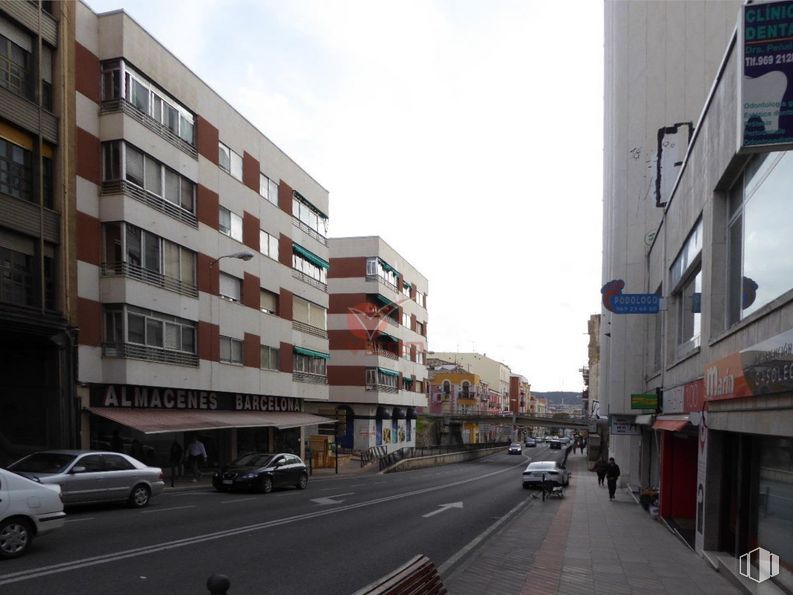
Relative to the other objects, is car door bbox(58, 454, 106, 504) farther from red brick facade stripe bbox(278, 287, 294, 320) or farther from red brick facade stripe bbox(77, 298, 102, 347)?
red brick facade stripe bbox(278, 287, 294, 320)

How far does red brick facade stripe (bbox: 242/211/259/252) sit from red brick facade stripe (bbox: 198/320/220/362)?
5.31 metres

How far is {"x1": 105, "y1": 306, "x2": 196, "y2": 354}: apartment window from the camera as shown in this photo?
79.6 ft

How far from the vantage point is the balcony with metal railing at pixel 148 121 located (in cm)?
2433

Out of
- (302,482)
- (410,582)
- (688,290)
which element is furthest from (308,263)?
(410,582)

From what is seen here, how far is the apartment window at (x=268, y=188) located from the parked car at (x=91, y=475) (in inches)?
841

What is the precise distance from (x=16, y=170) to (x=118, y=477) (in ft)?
35.7

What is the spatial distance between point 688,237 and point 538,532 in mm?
7795

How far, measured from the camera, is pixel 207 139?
100.0 ft

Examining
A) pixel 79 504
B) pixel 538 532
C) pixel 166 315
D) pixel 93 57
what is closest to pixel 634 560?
pixel 538 532

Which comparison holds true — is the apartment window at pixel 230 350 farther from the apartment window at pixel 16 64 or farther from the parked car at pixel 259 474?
the apartment window at pixel 16 64

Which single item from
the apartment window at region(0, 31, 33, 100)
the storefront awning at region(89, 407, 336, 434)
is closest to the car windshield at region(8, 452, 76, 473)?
the storefront awning at region(89, 407, 336, 434)

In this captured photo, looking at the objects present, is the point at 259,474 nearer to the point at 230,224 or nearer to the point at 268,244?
the point at 230,224

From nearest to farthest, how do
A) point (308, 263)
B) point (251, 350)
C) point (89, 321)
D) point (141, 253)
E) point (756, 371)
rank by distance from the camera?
point (756, 371)
point (89, 321)
point (141, 253)
point (251, 350)
point (308, 263)

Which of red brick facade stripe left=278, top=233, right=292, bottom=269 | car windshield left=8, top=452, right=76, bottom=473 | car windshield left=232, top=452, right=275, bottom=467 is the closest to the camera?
car windshield left=8, top=452, right=76, bottom=473
